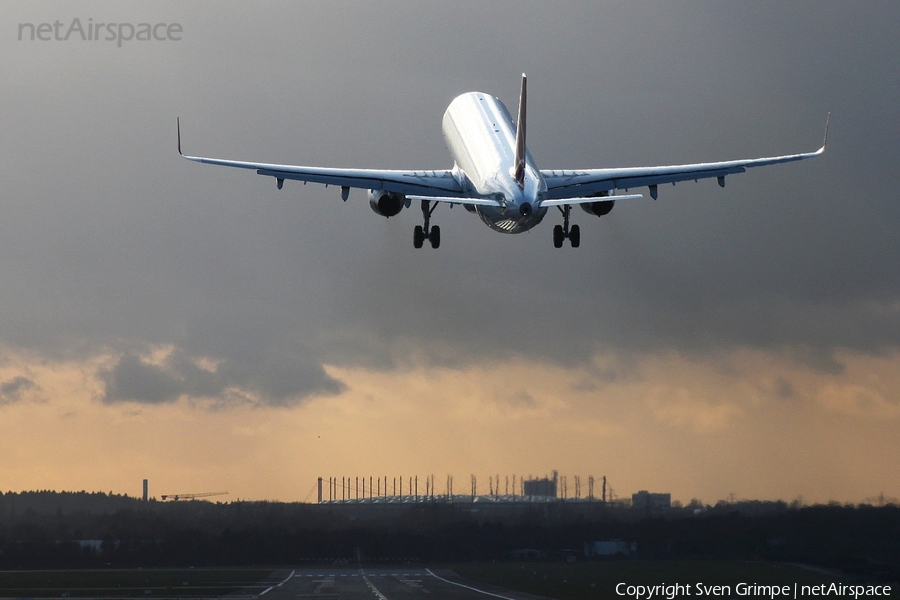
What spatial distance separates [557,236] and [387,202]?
9.25 metres

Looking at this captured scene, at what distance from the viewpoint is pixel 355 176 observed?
2598 inches

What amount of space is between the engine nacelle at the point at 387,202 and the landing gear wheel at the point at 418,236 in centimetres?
158

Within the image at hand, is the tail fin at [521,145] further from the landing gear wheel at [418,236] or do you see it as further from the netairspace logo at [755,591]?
the netairspace logo at [755,591]

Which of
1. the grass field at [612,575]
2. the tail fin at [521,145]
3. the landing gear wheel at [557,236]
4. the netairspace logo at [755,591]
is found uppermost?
the tail fin at [521,145]

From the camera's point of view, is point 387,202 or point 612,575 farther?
point 612,575

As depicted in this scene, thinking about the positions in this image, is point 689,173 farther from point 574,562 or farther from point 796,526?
point 574,562

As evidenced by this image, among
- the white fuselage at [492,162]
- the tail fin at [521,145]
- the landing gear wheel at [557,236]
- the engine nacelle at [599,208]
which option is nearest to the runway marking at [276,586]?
the white fuselage at [492,162]

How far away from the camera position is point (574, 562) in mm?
123375

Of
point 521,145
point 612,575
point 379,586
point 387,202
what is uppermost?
point 521,145

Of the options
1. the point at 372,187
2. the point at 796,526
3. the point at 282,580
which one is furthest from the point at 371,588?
the point at 372,187

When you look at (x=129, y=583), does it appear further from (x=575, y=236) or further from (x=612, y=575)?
(x=575, y=236)

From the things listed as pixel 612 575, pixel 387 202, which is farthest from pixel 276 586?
pixel 387 202

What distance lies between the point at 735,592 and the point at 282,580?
168 feet

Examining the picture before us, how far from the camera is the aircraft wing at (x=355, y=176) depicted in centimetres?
6469
